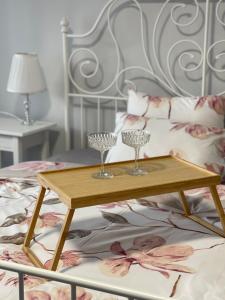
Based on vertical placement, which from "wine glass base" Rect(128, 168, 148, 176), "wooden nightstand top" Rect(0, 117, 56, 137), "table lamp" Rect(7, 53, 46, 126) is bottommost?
"wooden nightstand top" Rect(0, 117, 56, 137)

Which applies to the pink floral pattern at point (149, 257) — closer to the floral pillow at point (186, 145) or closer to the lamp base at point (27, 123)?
the floral pillow at point (186, 145)

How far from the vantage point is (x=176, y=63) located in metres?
2.68

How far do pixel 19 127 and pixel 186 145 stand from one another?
3.77 ft

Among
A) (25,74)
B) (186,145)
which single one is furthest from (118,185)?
(25,74)

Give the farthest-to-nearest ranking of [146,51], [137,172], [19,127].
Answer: [19,127], [146,51], [137,172]

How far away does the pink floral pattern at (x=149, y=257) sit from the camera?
4.51 feet

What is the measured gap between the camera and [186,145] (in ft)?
6.94

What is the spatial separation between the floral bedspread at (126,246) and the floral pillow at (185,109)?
1.46 feet

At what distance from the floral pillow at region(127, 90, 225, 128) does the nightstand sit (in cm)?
68

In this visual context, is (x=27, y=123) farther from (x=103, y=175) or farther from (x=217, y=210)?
(x=217, y=210)

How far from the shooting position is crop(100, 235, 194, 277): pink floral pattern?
4.51 ft

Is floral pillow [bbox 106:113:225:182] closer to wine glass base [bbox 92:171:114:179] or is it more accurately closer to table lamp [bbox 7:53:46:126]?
wine glass base [bbox 92:171:114:179]

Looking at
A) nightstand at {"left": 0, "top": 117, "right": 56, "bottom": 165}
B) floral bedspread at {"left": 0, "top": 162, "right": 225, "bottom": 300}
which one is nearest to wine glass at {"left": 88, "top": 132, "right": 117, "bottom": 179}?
floral bedspread at {"left": 0, "top": 162, "right": 225, "bottom": 300}

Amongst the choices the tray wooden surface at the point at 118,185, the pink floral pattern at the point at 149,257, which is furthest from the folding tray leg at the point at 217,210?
the pink floral pattern at the point at 149,257
